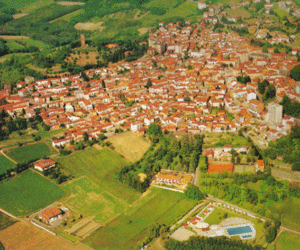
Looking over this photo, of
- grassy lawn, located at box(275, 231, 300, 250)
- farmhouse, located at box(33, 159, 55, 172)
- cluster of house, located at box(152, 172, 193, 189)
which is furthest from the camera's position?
farmhouse, located at box(33, 159, 55, 172)

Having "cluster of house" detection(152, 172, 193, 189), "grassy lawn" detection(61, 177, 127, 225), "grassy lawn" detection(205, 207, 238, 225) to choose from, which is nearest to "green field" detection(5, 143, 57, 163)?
"grassy lawn" detection(61, 177, 127, 225)

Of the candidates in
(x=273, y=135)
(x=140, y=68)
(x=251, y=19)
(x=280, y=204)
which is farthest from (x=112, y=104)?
(x=251, y=19)

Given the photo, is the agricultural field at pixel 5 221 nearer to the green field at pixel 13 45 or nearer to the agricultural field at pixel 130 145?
the agricultural field at pixel 130 145

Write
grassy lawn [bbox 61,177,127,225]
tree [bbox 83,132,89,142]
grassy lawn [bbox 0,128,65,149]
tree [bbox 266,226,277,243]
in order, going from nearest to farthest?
1. tree [bbox 266,226,277,243]
2. grassy lawn [bbox 61,177,127,225]
3. tree [bbox 83,132,89,142]
4. grassy lawn [bbox 0,128,65,149]

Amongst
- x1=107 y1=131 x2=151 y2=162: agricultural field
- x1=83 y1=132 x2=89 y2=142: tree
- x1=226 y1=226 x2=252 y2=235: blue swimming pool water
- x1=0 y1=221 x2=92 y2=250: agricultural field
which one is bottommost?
x1=0 y1=221 x2=92 y2=250: agricultural field

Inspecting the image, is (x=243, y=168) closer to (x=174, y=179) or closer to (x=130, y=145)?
(x=174, y=179)

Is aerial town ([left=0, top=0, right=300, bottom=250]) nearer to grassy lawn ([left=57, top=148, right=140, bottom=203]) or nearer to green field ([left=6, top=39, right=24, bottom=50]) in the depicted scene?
grassy lawn ([left=57, top=148, right=140, bottom=203])

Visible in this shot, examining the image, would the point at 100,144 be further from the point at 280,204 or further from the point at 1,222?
the point at 280,204
